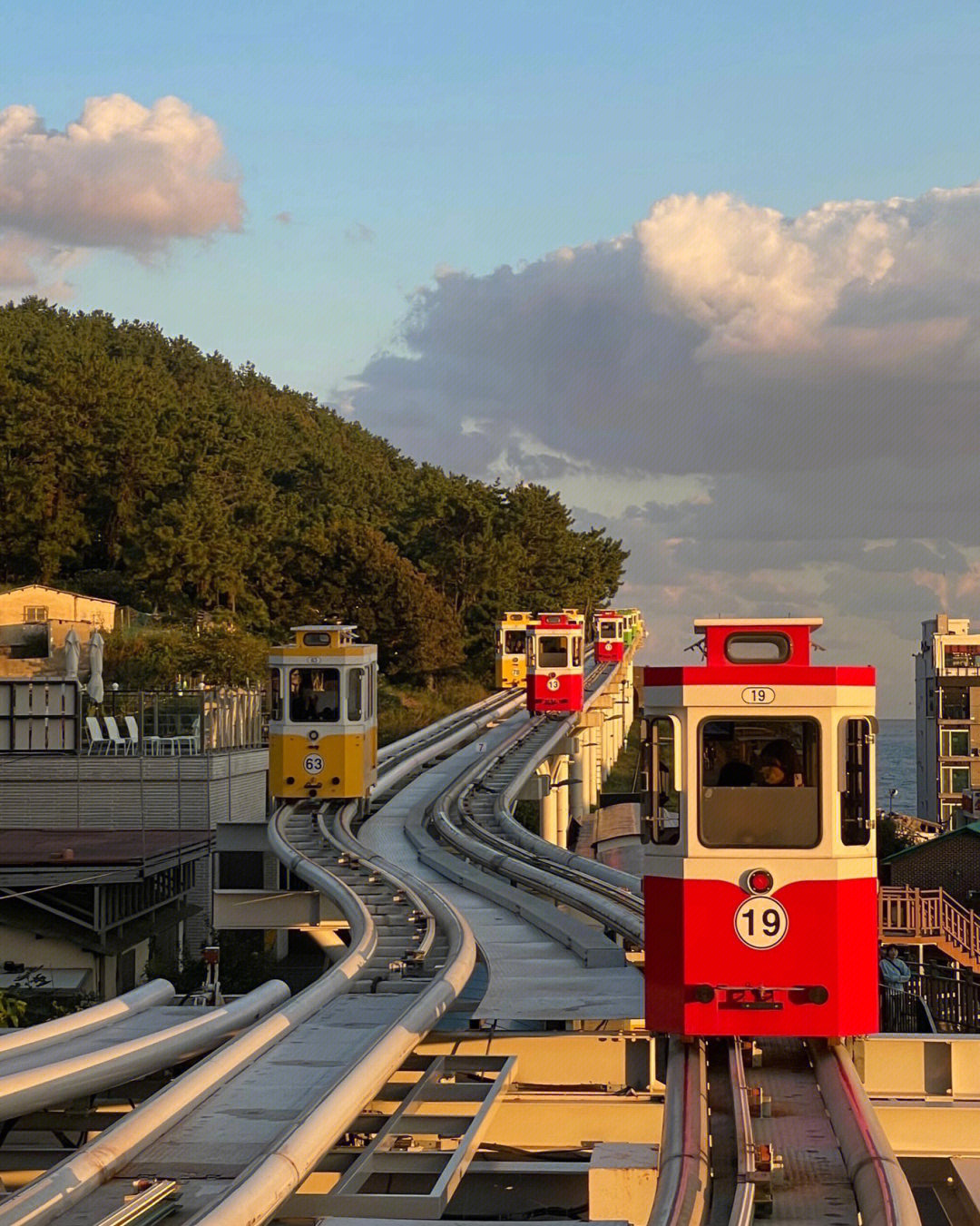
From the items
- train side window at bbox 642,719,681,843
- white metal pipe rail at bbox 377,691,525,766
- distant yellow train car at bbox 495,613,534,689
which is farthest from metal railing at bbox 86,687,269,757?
distant yellow train car at bbox 495,613,534,689

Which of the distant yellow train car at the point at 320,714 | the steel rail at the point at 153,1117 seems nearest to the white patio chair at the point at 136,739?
the distant yellow train car at the point at 320,714

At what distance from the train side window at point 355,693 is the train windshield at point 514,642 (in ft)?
128

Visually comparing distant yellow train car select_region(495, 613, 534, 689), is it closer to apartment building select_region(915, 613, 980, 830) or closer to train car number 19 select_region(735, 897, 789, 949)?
apartment building select_region(915, 613, 980, 830)

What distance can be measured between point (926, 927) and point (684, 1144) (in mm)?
21571

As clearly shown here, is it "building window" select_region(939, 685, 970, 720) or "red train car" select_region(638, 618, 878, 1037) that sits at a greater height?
"building window" select_region(939, 685, 970, 720)

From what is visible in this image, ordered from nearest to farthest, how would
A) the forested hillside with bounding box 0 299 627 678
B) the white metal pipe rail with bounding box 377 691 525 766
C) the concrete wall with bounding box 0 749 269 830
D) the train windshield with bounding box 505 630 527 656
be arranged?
the concrete wall with bounding box 0 749 269 830 → the white metal pipe rail with bounding box 377 691 525 766 → the forested hillside with bounding box 0 299 627 678 → the train windshield with bounding box 505 630 527 656

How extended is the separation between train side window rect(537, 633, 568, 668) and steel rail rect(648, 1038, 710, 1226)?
4248 centimetres

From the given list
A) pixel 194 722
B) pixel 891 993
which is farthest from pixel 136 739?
pixel 891 993

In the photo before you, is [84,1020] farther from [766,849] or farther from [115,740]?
[115,740]

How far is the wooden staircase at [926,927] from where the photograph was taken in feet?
94.0

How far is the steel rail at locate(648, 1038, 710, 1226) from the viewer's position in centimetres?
738

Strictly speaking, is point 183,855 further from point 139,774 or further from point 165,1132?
point 165,1132

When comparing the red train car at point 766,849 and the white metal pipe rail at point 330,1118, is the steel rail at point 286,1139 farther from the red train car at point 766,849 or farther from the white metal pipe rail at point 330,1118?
the red train car at point 766,849

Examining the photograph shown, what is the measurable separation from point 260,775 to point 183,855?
8916 mm
